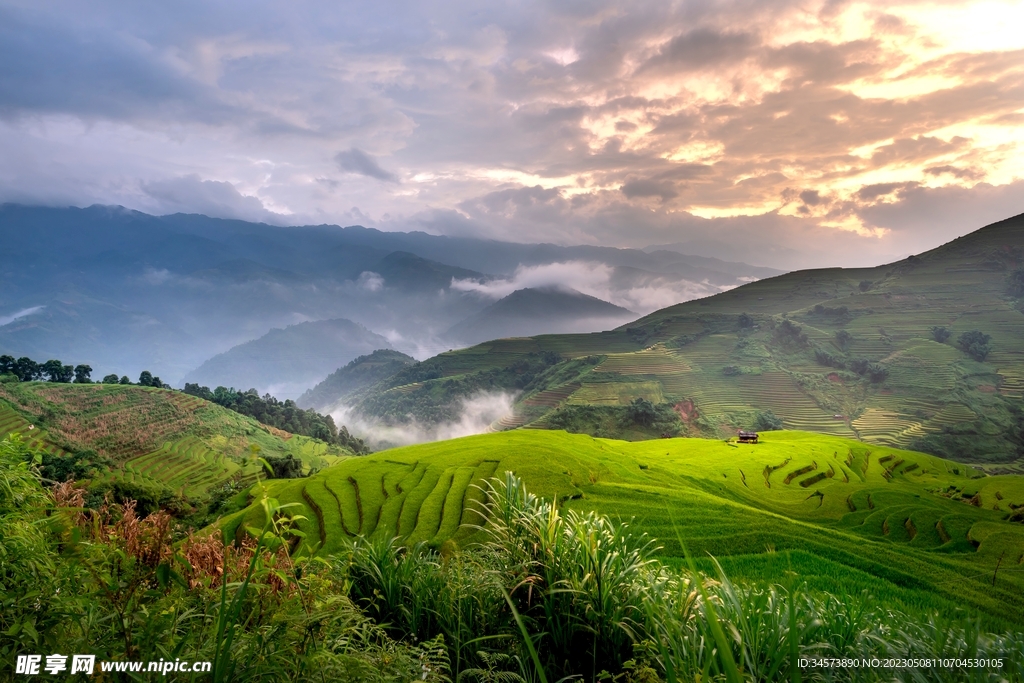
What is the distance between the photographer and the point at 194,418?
72062mm

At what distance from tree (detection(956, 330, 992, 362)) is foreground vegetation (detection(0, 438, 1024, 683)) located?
469ft

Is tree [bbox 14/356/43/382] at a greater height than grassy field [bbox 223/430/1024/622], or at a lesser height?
greater

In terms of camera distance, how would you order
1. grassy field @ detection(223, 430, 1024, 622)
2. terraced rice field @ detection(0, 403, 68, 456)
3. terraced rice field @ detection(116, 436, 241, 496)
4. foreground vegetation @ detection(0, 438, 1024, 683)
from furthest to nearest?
terraced rice field @ detection(0, 403, 68, 456)
terraced rice field @ detection(116, 436, 241, 496)
grassy field @ detection(223, 430, 1024, 622)
foreground vegetation @ detection(0, 438, 1024, 683)

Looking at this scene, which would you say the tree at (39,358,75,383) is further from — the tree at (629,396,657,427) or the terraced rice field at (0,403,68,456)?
the tree at (629,396,657,427)

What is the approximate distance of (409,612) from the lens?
5.36m

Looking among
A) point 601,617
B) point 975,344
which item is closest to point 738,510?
point 601,617

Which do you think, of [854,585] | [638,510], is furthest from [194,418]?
[854,585]

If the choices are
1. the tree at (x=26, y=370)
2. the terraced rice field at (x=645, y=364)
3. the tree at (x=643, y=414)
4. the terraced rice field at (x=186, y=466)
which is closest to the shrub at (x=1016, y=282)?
the terraced rice field at (x=645, y=364)

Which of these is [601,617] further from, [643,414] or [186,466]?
[643,414]

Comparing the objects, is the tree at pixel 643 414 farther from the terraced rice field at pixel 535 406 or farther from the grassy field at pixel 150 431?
the grassy field at pixel 150 431

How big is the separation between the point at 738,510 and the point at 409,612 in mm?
A: 12031

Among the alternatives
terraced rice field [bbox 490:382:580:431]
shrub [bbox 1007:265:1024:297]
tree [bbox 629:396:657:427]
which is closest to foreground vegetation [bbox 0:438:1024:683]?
tree [bbox 629:396:657:427]

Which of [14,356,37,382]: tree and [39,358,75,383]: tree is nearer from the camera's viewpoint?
[14,356,37,382]: tree

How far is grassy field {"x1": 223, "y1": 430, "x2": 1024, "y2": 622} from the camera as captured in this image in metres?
9.91
